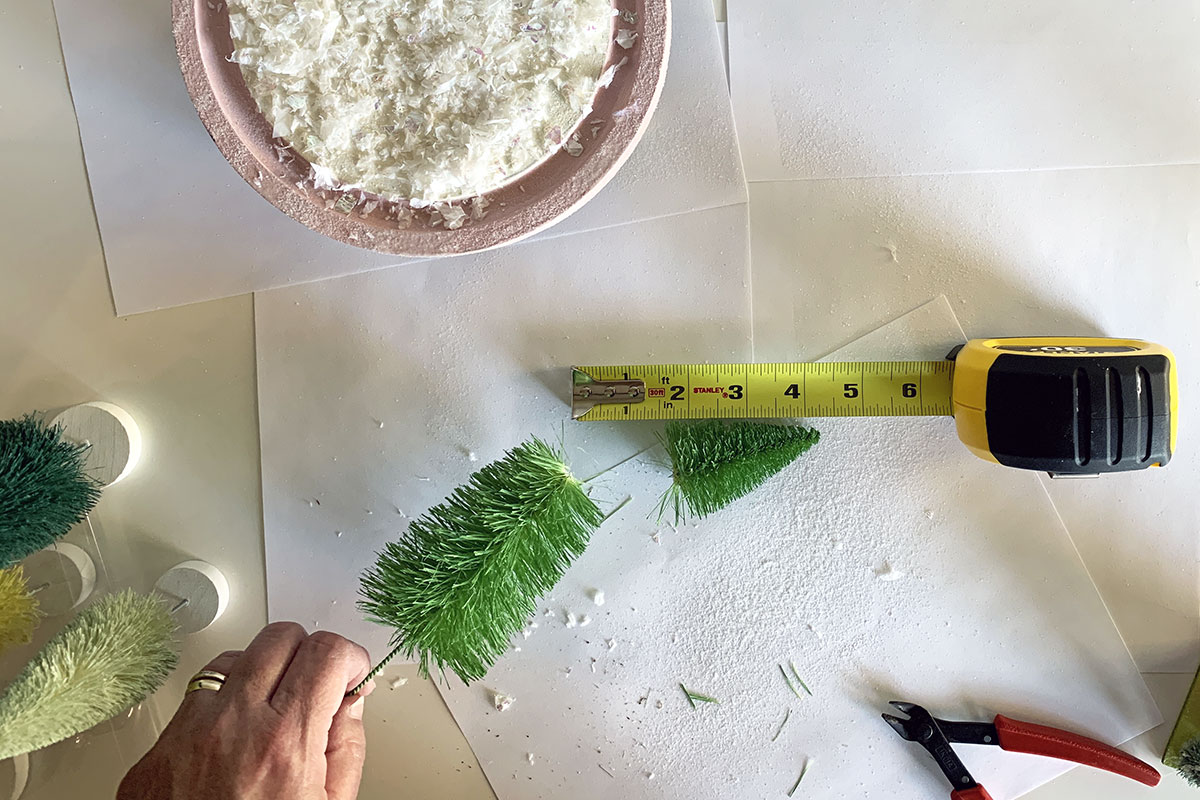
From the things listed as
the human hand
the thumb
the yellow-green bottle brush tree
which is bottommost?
the thumb

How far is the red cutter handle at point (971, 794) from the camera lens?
0.91 metres

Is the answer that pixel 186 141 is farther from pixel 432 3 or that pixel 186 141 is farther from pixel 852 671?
pixel 852 671

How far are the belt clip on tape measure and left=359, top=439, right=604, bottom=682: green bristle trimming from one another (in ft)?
0.43

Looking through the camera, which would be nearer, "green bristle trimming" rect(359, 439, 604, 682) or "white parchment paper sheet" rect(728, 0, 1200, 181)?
"green bristle trimming" rect(359, 439, 604, 682)

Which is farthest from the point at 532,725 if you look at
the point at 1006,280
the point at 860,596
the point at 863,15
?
the point at 863,15

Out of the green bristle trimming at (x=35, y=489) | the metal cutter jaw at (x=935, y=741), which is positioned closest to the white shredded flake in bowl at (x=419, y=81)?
the green bristle trimming at (x=35, y=489)

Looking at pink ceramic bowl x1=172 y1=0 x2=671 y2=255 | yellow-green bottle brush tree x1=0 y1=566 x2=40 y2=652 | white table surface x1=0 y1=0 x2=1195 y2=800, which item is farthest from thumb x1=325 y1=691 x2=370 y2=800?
pink ceramic bowl x1=172 y1=0 x2=671 y2=255

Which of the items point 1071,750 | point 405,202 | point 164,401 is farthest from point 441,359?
point 1071,750

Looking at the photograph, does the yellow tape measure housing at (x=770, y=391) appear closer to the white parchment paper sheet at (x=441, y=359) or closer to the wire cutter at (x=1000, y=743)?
the white parchment paper sheet at (x=441, y=359)

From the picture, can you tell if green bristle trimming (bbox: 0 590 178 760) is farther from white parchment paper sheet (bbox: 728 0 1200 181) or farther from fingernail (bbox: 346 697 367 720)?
white parchment paper sheet (bbox: 728 0 1200 181)

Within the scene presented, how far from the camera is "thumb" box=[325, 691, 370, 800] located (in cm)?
77

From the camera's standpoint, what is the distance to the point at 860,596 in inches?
36.6

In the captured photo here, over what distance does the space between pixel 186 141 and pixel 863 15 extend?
84 cm

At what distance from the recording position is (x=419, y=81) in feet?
2.44
